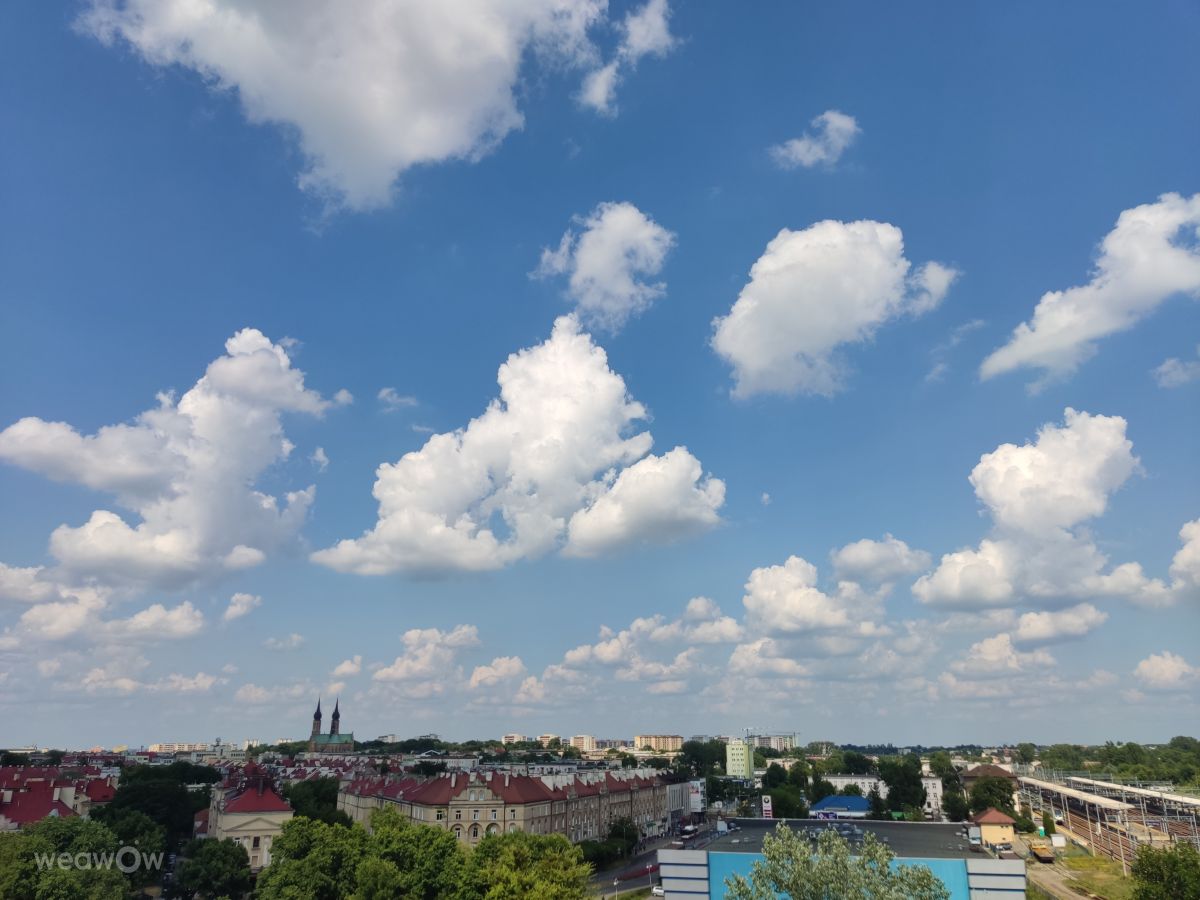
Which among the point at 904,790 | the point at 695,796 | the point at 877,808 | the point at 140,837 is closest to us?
the point at 140,837

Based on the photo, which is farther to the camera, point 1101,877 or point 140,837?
point 1101,877

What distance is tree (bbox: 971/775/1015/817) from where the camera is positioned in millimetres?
138125

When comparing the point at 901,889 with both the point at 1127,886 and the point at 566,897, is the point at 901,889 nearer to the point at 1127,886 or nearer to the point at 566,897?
the point at 566,897

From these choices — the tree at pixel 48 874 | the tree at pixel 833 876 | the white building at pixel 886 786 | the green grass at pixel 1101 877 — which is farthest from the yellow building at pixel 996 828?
the tree at pixel 48 874

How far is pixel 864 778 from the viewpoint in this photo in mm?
189375

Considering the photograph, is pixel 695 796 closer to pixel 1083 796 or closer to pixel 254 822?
pixel 1083 796

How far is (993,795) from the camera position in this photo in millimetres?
139000

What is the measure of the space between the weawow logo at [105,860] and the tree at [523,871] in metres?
29.7

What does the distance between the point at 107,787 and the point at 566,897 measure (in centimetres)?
9462

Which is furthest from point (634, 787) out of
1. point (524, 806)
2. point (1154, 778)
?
point (1154, 778)

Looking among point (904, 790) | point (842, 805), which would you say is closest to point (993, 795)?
point (904, 790)

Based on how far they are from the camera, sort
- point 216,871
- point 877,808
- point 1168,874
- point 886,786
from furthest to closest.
Result: point 886,786, point 877,808, point 216,871, point 1168,874

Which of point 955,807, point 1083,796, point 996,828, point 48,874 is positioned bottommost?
point 955,807

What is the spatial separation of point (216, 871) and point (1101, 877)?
90.9m
